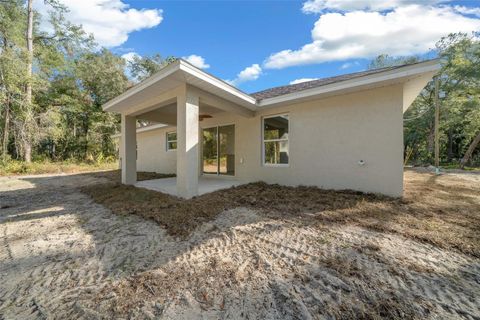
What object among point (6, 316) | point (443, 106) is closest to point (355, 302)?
point (6, 316)

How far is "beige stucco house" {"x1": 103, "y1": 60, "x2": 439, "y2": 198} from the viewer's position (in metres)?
5.12

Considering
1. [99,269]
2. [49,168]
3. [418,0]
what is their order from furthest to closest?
A: [49,168], [418,0], [99,269]

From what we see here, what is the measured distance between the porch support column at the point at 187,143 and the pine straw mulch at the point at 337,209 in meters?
0.41

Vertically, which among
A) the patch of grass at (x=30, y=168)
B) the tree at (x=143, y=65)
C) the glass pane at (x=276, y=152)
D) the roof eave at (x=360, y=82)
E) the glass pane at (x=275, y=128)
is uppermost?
the tree at (x=143, y=65)

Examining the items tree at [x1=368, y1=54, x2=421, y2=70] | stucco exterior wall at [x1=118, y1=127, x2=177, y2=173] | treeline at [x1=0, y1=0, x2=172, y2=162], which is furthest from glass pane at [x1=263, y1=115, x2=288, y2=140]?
tree at [x1=368, y1=54, x2=421, y2=70]

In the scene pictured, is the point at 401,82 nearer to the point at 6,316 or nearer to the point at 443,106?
the point at 6,316

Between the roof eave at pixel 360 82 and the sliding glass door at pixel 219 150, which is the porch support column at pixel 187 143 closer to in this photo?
the roof eave at pixel 360 82

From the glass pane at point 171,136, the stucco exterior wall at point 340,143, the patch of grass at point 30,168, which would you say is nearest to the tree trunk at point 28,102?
the patch of grass at point 30,168

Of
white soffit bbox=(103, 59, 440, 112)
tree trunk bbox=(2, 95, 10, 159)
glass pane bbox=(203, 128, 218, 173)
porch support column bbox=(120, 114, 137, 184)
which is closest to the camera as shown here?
white soffit bbox=(103, 59, 440, 112)

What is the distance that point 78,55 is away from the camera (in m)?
18.0

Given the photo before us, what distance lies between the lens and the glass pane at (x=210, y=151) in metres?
9.06

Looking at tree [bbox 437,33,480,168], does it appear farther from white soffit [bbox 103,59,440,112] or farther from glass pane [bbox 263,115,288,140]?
glass pane [bbox 263,115,288,140]

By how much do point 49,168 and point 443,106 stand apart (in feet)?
93.9

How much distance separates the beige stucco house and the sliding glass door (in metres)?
0.06
